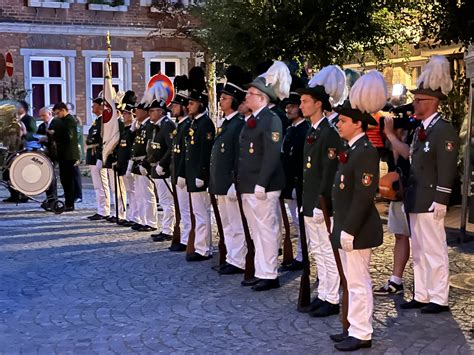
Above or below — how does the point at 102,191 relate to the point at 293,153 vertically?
below

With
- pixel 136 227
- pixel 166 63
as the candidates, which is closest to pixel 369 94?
pixel 136 227

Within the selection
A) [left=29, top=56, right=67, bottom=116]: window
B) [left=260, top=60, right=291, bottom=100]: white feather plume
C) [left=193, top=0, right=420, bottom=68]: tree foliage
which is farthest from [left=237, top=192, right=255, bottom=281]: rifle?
[left=29, top=56, right=67, bottom=116]: window

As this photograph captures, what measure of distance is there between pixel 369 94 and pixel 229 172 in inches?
111

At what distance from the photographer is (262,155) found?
25.4 feet

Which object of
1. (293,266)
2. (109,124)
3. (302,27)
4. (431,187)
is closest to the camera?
(431,187)

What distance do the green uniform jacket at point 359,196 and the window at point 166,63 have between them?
65.8 ft

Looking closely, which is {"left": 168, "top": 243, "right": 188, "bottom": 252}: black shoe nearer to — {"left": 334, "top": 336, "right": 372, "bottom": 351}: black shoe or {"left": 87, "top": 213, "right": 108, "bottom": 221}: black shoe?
{"left": 87, "top": 213, "right": 108, "bottom": 221}: black shoe

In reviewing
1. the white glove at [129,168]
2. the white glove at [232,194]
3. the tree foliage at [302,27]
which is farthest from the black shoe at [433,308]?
the white glove at [129,168]

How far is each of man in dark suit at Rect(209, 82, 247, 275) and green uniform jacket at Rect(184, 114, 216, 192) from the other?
51 centimetres

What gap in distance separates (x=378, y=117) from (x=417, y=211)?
4.81ft

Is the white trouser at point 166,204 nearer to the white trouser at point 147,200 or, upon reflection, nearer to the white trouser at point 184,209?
the white trouser at point 147,200

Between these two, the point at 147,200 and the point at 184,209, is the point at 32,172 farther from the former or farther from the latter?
the point at 184,209

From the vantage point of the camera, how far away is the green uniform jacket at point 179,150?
961cm

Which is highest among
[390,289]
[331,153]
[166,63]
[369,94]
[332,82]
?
[166,63]
